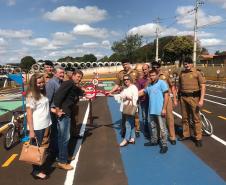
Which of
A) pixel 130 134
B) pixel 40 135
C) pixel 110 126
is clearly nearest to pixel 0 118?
pixel 110 126

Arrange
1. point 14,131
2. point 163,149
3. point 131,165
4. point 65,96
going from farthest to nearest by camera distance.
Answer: point 14,131
point 163,149
point 131,165
point 65,96

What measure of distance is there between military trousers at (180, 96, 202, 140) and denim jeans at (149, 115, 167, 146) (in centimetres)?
89

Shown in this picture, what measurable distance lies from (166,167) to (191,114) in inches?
90.5

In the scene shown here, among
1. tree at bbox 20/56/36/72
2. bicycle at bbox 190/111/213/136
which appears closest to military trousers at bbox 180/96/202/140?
bicycle at bbox 190/111/213/136

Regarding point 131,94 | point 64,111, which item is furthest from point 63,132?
point 131,94

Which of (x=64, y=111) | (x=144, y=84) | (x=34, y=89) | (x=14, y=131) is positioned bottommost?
(x=14, y=131)

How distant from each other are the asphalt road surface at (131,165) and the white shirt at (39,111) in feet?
3.54

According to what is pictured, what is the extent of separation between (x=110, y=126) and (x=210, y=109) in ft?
19.0

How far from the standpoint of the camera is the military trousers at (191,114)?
8.03 meters

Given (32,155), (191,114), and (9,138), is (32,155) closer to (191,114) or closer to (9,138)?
(9,138)

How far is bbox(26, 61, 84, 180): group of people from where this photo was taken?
5637 mm

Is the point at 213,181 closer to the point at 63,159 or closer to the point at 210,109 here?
the point at 63,159

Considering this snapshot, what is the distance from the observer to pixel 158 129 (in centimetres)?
791

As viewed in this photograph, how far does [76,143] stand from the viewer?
877 centimetres
